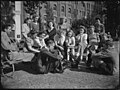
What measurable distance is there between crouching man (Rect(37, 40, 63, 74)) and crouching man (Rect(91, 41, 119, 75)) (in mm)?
1174

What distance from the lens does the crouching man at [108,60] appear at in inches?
180

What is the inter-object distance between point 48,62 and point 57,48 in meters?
1.03

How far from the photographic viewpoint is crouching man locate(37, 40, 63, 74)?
4.60 m

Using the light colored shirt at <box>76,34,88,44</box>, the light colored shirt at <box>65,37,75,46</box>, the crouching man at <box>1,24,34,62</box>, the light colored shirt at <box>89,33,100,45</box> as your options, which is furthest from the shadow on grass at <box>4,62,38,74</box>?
the light colored shirt at <box>89,33,100,45</box>

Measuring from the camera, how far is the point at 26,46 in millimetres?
5125

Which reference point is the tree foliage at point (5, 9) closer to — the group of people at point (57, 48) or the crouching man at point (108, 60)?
the group of people at point (57, 48)

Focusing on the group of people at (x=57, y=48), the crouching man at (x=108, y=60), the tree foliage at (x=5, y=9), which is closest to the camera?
the crouching man at (x=108, y=60)

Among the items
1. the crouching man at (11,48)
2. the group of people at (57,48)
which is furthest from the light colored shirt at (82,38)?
the crouching man at (11,48)

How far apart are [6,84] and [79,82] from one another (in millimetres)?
1812

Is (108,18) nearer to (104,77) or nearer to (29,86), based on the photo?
(104,77)

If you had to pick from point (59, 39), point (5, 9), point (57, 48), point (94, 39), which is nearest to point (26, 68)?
point (57, 48)

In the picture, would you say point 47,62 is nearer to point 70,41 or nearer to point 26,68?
point 26,68

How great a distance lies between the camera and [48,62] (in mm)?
4754

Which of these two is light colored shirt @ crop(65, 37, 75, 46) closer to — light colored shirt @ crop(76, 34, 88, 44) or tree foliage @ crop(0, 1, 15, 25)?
light colored shirt @ crop(76, 34, 88, 44)
